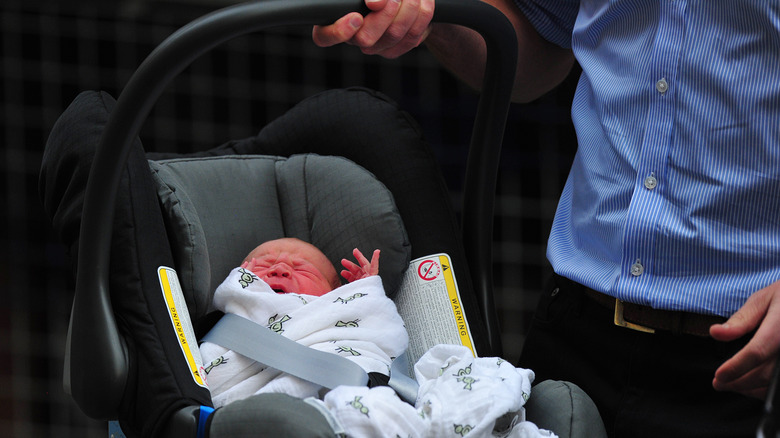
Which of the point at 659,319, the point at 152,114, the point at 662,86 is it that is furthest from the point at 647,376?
the point at 152,114

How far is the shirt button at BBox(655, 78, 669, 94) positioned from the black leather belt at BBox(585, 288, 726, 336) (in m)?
0.27

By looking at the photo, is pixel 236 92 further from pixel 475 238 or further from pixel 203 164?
pixel 475 238

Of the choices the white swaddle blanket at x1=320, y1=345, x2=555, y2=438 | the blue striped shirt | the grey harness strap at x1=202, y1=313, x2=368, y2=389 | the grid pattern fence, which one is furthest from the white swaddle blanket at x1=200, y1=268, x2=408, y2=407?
the grid pattern fence

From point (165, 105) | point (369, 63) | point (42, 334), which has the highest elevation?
point (369, 63)

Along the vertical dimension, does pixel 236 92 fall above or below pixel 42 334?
above

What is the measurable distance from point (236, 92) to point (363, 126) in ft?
4.98

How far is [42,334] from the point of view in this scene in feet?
9.87

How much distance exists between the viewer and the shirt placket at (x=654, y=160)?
1.13 m

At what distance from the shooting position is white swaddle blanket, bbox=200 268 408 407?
1286 millimetres

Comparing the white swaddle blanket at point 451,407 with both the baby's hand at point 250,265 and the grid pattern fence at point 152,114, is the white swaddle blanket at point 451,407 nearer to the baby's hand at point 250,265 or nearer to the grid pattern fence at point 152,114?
the baby's hand at point 250,265

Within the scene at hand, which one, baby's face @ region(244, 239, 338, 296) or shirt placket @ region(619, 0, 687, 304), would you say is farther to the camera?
baby's face @ region(244, 239, 338, 296)

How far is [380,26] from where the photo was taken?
1.09m

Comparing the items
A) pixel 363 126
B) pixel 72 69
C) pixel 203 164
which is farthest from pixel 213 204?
pixel 72 69

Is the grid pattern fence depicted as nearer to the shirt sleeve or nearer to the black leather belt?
the shirt sleeve
